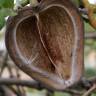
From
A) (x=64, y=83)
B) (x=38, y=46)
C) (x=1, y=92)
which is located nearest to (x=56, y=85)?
(x=64, y=83)

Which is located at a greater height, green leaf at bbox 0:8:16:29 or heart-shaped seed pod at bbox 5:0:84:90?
green leaf at bbox 0:8:16:29

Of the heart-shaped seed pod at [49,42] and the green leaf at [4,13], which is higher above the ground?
the green leaf at [4,13]

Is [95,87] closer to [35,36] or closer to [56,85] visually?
[56,85]

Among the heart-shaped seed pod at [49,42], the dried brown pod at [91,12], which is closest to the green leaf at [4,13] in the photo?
the heart-shaped seed pod at [49,42]

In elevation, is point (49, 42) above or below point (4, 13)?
below

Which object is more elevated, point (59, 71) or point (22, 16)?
point (22, 16)

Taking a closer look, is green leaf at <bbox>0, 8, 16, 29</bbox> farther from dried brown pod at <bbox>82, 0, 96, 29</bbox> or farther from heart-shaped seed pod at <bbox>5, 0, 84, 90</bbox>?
dried brown pod at <bbox>82, 0, 96, 29</bbox>

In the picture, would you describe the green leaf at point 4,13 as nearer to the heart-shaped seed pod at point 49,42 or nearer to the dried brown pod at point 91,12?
the heart-shaped seed pod at point 49,42

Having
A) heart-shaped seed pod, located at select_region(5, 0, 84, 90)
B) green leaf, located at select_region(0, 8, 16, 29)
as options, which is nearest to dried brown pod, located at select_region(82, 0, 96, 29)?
heart-shaped seed pod, located at select_region(5, 0, 84, 90)
